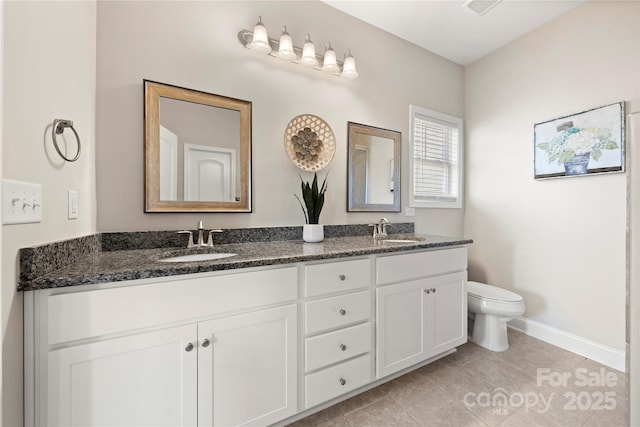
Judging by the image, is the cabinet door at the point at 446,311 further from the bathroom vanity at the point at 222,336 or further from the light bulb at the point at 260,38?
the light bulb at the point at 260,38

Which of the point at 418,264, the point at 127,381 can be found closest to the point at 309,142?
the point at 418,264

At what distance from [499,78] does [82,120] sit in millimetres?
3153

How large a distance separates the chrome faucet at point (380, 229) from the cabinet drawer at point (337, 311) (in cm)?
71

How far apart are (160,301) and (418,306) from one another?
54.4 inches

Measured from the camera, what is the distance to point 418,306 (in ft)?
5.23

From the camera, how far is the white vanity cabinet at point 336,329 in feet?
4.02

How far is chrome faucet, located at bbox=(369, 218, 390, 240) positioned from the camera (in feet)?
6.66

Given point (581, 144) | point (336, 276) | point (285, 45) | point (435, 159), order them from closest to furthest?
point (336, 276)
point (285, 45)
point (581, 144)
point (435, 159)

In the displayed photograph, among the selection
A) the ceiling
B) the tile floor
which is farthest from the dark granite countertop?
the ceiling

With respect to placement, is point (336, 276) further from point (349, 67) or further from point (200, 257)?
point (349, 67)

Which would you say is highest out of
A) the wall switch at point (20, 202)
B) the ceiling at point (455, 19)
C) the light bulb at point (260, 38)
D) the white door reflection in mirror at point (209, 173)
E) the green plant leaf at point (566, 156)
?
the ceiling at point (455, 19)

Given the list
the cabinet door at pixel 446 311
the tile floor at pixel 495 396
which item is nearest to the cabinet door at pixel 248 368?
the tile floor at pixel 495 396

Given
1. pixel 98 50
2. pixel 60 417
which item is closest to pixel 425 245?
pixel 60 417

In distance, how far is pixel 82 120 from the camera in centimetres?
114
